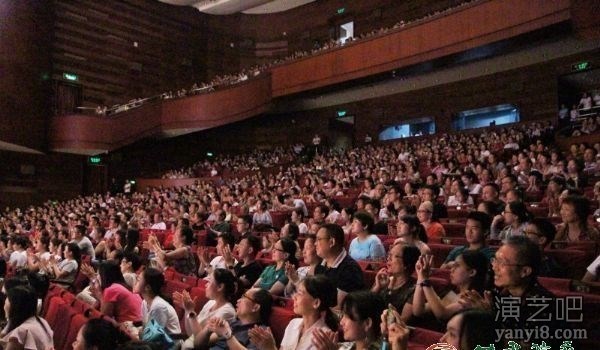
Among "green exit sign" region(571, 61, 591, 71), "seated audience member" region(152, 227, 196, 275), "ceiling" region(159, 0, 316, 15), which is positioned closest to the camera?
"seated audience member" region(152, 227, 196, 275)

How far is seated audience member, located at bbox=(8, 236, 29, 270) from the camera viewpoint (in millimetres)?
4657

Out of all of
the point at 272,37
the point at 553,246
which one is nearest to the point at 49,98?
the point at 272,37

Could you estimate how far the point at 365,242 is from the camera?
2.99m

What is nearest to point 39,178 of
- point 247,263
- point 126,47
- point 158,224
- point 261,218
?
point 126,47

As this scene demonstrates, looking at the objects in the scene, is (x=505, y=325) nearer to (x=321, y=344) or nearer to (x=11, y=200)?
(x=321, y=344)

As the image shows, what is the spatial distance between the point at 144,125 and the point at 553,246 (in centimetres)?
1006

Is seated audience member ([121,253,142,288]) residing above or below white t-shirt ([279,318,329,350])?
above

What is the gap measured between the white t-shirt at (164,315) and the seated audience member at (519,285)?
1.28m

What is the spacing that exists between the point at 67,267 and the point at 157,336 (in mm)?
1982

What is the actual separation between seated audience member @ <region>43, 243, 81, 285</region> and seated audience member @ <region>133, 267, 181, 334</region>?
1559 millimetres

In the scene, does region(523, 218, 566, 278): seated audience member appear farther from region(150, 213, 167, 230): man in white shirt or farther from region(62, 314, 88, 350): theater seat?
region(150, 213, 167, 230): man in white shirt

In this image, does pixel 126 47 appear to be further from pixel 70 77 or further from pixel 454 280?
pixel 454 280

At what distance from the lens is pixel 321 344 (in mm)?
1475

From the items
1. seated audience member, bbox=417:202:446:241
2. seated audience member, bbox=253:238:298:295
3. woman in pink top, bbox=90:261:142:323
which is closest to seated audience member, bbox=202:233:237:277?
seated audience member, bbox=253:238:298:295
